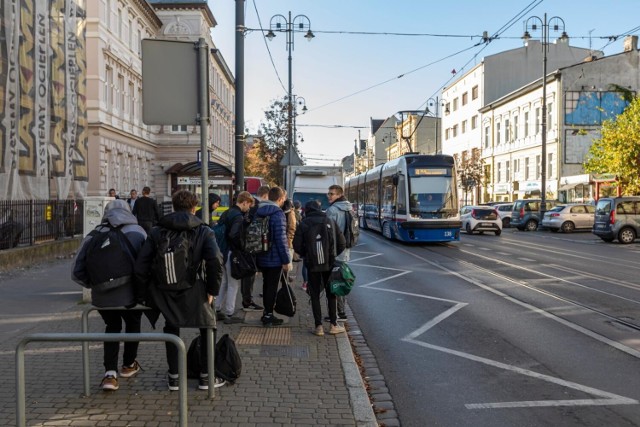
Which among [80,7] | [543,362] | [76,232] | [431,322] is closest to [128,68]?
[80,7]

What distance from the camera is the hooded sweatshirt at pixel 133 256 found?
201 inches

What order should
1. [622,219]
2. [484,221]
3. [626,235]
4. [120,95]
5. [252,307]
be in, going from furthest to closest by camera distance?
[120,95]
[484,221]
[626,235]
[622,219]
[252,307]

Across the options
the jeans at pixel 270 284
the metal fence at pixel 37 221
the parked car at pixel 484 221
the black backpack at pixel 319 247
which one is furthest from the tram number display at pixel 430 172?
the black backpack at pixel 319 247

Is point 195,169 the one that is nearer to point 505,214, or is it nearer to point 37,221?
point 505,214

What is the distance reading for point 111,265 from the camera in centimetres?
509

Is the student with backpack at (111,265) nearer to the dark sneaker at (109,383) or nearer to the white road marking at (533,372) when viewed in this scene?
the dark sneaker at (109,383)

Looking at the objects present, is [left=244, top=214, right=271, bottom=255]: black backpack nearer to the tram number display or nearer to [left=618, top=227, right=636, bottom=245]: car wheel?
the tram number display

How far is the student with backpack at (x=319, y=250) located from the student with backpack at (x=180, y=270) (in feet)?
8.40

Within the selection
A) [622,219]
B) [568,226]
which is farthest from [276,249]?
[568,226]

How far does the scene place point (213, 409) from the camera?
4.93 meters

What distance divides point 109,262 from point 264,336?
2.94 metres

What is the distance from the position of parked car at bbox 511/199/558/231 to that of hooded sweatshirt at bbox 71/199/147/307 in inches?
1374

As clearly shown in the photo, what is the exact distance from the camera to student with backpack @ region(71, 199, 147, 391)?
5102 millimetres

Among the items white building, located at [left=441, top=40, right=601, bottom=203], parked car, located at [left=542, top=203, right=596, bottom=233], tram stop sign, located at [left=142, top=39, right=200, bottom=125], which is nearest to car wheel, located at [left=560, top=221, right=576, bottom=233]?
parked car, located at [left=542, top=203, right=596, bottom=233]
